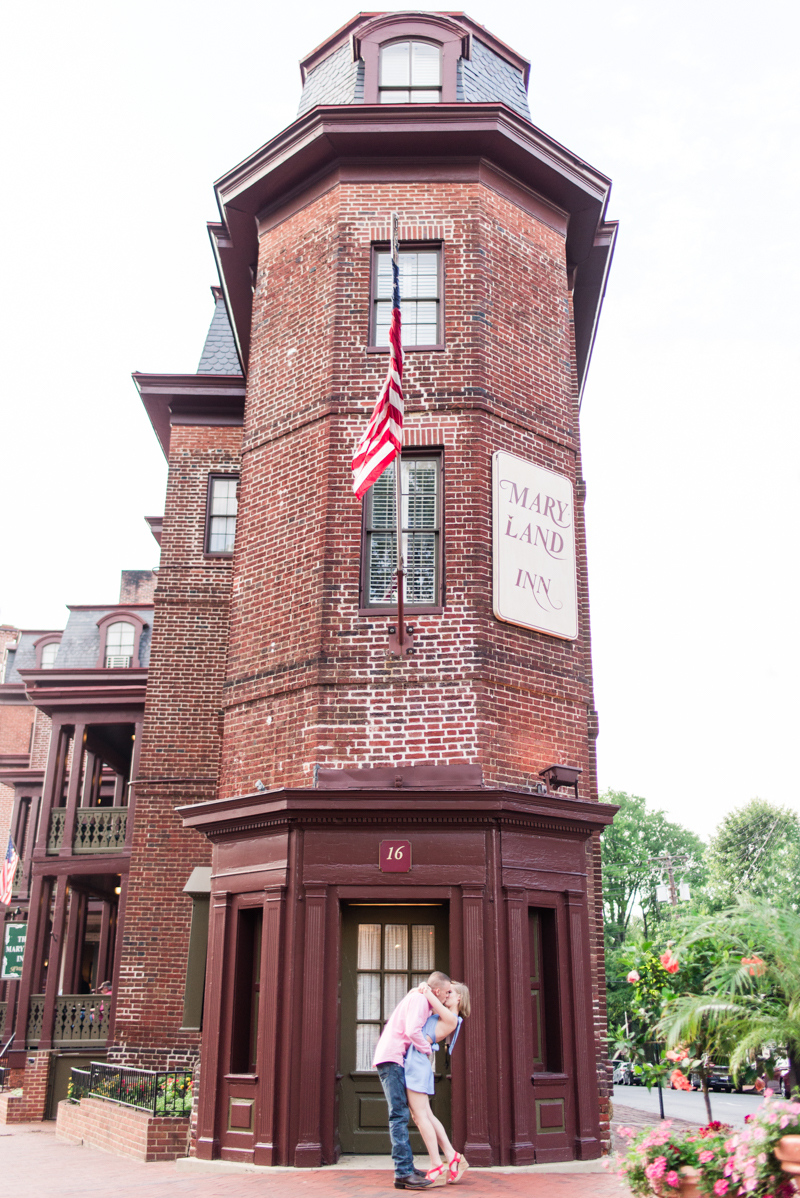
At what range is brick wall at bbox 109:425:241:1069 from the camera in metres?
16.1

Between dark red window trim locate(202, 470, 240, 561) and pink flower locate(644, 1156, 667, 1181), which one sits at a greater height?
dark red window trim locate(202, 470, 240, 561)

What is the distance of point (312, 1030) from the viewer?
32.5ft

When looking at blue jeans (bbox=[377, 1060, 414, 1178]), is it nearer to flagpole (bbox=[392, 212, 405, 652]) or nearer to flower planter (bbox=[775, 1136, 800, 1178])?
flower planter (bbox=[775, 1136, 800, 1178])

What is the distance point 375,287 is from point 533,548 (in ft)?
12.9

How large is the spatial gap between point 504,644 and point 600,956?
14.4 ft

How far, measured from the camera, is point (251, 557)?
12734 mm

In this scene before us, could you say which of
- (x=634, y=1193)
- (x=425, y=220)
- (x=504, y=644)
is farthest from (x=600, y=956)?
(x=425, y=220)

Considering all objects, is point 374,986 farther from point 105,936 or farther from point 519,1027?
point 105,936

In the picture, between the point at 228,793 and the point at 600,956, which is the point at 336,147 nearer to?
the point at 228,793

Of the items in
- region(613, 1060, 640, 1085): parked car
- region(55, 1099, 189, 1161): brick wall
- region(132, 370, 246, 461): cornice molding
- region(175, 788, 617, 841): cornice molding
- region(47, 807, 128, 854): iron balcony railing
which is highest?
region(132, 370, 246, 461): cornice molding

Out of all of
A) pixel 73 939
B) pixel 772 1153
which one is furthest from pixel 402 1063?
pixel 73 939

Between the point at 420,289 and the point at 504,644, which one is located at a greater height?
the point at 420,289

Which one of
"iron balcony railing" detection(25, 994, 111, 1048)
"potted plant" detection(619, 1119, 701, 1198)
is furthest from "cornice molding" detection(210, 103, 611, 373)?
"iron balcony railing" detection(25, 994, 111, 1048)

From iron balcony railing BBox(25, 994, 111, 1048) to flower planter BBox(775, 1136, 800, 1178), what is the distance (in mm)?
14413
